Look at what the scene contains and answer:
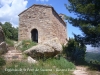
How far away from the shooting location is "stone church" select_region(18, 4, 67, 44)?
13531 mm

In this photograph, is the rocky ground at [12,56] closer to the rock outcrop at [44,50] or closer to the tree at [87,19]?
the rock outcrop at [44,50]

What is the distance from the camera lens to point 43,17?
13.8m

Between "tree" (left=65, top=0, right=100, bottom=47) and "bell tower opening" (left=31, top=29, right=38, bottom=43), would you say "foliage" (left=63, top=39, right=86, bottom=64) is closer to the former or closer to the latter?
"tree" (left=65, top=0, right=100, bottom=47)

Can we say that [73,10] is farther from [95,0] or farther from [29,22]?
[29,22]

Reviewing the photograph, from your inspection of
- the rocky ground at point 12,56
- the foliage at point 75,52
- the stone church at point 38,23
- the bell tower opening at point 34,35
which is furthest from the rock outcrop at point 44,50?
the bell tower opening at point 34,35

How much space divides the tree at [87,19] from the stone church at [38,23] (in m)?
3.07

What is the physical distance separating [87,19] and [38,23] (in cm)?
535

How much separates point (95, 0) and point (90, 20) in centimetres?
146

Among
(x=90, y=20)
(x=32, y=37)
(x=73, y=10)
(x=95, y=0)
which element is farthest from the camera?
(x=32, y=37)

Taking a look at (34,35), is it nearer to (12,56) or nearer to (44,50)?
(44,50)

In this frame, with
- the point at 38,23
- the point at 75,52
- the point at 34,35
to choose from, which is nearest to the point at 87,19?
the point at 75,52

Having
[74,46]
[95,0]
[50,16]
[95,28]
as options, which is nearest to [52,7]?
[50,16]

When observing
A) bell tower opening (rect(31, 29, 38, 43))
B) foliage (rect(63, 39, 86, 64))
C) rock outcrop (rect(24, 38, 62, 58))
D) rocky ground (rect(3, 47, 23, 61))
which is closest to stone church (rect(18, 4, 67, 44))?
bell tower opening (rect(31, 29, 38, 43))

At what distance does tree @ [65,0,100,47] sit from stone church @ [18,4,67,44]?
3069mm
